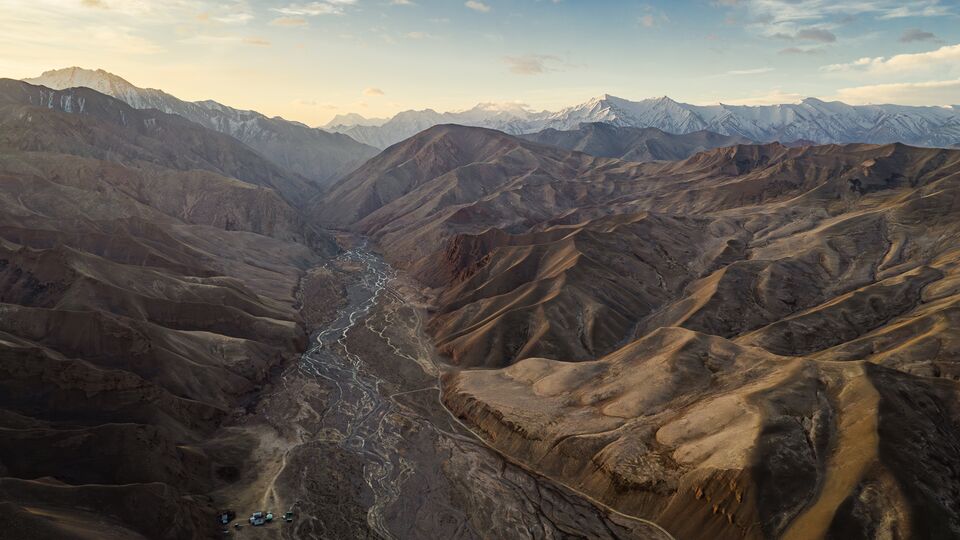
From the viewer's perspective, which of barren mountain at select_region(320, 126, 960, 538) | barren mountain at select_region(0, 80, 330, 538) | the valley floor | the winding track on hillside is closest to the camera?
barren mountain at select_region(0, 80, 330, 538)

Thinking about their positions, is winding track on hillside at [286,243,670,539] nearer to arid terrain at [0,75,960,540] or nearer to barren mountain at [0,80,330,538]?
arid terrain at [0,75,960,540]

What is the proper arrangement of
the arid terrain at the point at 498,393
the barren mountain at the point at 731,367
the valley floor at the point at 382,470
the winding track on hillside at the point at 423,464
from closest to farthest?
the arid terrain at the point at 498,393 < the barren mountain at the point at 731,367 < the valley floor at the point at 382,470 < the winding track on hillside at the point at 423,464

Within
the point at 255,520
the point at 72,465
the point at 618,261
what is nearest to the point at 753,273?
the point at 618,261

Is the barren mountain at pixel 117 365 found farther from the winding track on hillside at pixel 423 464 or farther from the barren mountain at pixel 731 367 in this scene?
the barren mountain at pixel 731 367

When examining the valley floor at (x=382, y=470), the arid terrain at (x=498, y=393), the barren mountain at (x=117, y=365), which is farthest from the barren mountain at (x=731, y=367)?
the barren mountain at (x=117, y=365)

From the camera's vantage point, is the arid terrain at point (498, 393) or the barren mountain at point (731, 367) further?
the barren mountain at point (731, 367)

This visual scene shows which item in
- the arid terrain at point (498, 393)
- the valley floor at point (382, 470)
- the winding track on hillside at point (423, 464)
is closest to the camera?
the arid terrain at point (498, 393)

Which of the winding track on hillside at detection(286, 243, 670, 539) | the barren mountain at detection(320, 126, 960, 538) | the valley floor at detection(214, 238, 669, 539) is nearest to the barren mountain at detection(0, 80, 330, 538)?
the valley floor at detection(214, 238, 669, 539)

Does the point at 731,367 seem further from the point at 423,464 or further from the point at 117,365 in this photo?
the point at 117,365
